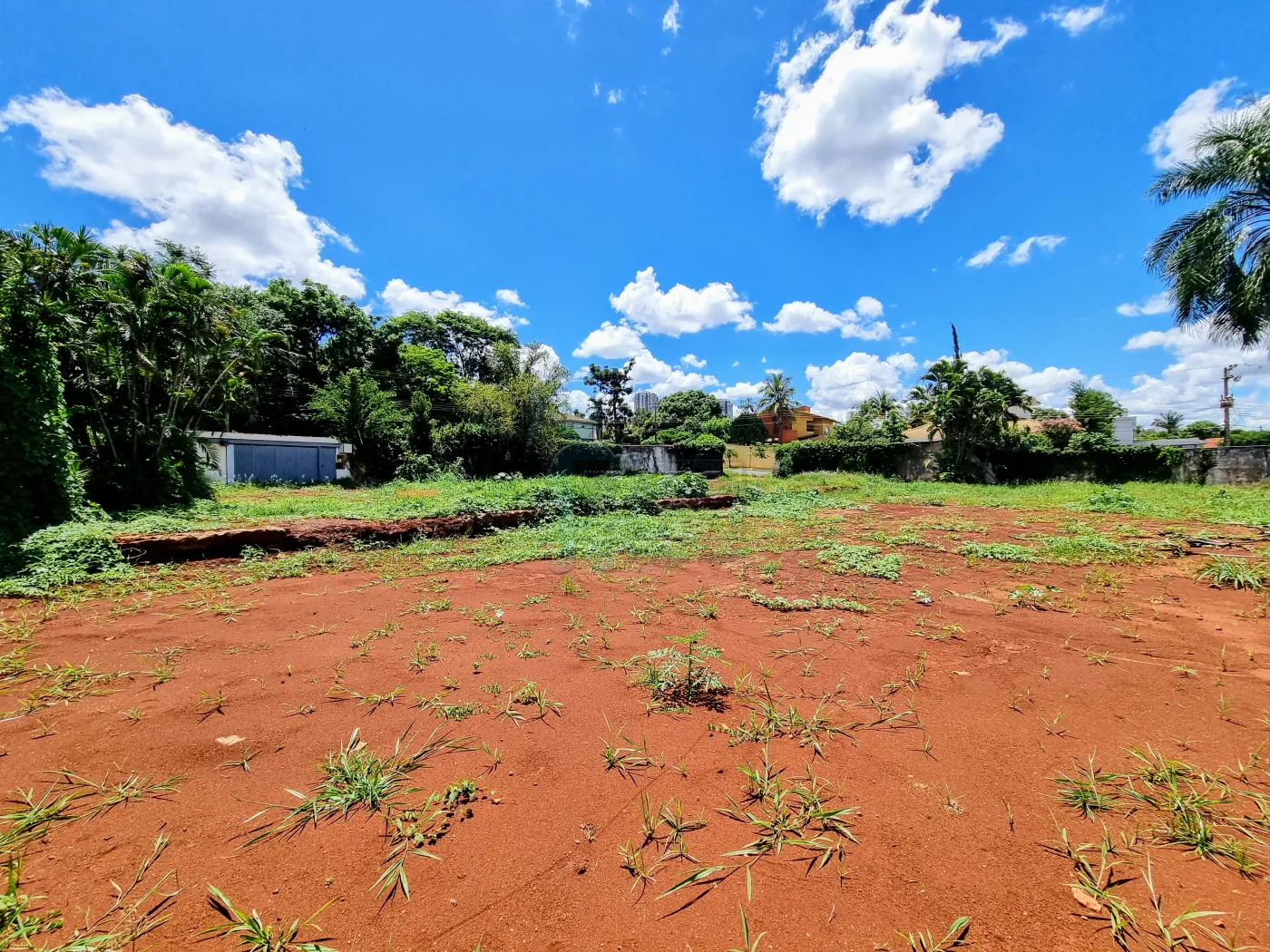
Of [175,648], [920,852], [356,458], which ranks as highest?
[356,458]

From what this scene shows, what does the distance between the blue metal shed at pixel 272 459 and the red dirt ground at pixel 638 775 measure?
596 inches

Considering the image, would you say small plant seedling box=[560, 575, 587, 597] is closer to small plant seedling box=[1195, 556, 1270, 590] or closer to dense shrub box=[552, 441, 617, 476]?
small plant seedling box=[1195, 556, 1270, 590]

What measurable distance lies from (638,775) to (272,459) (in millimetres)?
20608

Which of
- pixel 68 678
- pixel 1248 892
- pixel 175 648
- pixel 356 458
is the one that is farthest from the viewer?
pixel 356 458

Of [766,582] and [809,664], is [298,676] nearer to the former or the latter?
[809,664]

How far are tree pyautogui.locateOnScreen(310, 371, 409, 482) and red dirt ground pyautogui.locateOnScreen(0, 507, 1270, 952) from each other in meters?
14.3

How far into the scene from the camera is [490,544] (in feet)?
25.1

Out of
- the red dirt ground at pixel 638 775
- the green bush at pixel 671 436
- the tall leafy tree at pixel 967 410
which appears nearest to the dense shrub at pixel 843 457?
the tall leafy tree at pixel 967 410

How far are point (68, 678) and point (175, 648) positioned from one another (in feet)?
1.85

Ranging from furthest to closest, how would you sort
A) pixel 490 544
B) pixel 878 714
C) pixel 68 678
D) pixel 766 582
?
1. pixel 490 544
2. pixel 766 582
3. pixel 68 678
4. pixel 878 714

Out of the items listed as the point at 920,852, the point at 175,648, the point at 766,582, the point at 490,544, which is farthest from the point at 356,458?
the point at 920,852

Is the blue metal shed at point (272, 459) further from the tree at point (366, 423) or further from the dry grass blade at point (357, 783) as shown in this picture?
the dry grass blade at point (357, 783)

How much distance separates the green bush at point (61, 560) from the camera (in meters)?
4.75

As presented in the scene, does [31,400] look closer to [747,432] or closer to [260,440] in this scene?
[260,440]
